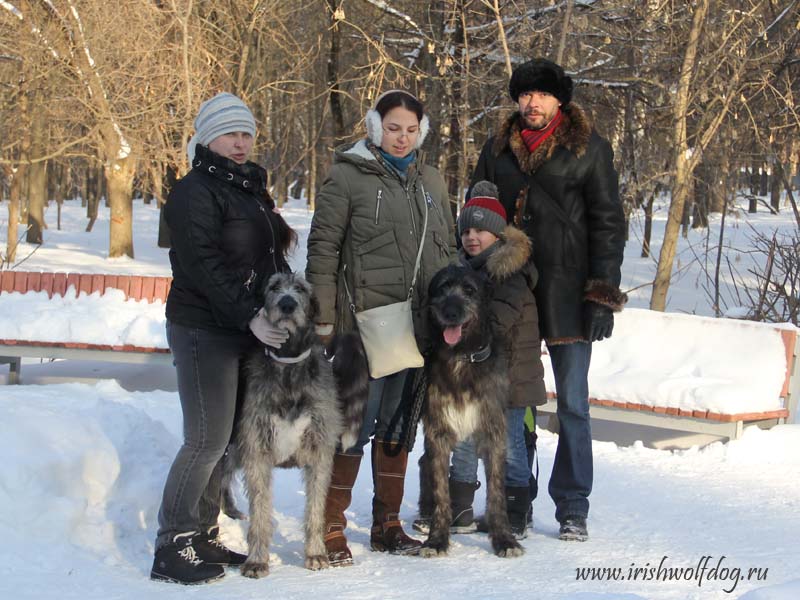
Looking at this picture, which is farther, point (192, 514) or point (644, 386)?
point (644, 386)

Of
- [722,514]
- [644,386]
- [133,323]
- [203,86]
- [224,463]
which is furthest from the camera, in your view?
[203,86]

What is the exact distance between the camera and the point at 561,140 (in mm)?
4562

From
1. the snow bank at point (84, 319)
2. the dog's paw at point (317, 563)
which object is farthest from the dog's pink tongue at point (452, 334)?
the snow bank at point (84, 319)

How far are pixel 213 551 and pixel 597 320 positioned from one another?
2049 mm

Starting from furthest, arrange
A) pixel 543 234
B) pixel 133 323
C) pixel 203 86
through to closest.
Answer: pixel 203 86, pixel 133 323, pixel 543 234

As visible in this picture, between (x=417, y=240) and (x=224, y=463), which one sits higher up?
(x=417, y=240)

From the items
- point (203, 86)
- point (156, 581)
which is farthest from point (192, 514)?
point (203, 86)

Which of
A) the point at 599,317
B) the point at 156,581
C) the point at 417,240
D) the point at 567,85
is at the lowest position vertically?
the point at 156,581

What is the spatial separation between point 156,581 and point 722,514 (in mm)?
3048

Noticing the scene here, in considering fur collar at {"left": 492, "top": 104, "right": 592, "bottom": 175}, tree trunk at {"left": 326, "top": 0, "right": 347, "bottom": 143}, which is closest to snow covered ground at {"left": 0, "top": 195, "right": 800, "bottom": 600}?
fur collar at {"left": 492, "top": 104, "right": 592, "bottom": 175}

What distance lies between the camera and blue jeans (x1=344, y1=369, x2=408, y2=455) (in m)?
4.35

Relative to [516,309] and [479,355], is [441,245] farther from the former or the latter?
[479,355]

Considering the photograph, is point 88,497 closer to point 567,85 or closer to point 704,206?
point 567,85

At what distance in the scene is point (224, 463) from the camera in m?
4.23
